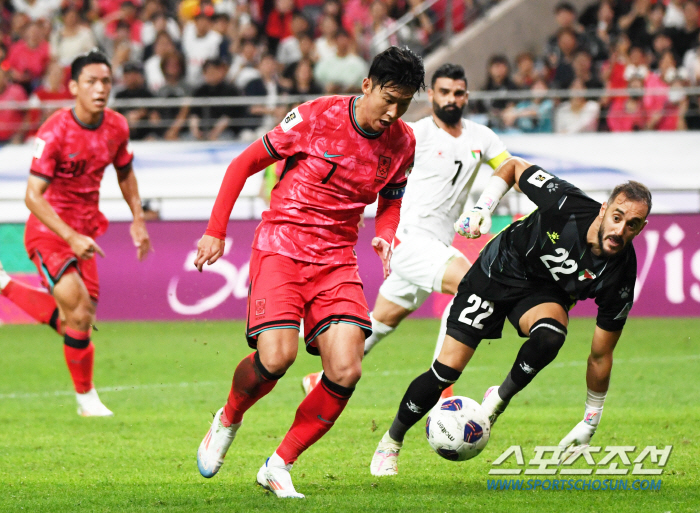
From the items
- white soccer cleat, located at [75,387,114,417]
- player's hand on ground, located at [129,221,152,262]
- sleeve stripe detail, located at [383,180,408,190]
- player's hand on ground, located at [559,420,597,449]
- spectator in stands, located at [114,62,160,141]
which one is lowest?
white soccer cleat, located at [75,387,114,417]

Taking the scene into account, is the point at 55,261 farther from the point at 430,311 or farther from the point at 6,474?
the point at 430,311

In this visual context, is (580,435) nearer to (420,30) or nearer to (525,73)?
(525,73)

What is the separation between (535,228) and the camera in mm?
5488

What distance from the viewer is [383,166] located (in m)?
5.25

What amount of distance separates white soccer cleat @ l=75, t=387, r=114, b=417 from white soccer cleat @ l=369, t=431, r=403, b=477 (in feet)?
9.30

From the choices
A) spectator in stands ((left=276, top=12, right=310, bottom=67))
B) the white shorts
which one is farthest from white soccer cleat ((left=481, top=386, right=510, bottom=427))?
spectator in stands ((left=276, top=12, right=310, bottom=67))

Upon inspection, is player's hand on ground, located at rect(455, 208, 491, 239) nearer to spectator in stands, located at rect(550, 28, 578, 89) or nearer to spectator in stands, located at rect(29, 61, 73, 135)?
spectator in stands, located at rect(550, 28, 578, 89)

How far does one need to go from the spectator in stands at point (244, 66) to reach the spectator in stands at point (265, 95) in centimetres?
16

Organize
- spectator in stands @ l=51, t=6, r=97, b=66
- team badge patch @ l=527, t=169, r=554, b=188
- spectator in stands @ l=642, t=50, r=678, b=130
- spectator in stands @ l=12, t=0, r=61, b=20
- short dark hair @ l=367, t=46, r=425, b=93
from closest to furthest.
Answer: short dark hair @ l=367, t=46, r=425, b=93 < team badge patch @ l=527, t=169, r=554, b=188 < spectator in stands @ l=642, t=50, r=678, b=130 < spectator in stands @ l=51, t=6, r=97, b=66 < spectator in stands @ l=12, t=0, r=61, b=20

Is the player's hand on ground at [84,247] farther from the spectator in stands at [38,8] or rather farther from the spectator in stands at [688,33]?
the spectator in stands at [38,8]

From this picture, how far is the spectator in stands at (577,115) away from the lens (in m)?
15.2

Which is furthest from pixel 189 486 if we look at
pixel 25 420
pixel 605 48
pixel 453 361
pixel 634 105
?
pixel 605 48

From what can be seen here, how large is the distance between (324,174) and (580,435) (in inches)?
82.9

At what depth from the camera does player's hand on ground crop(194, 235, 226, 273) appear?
16.1ft
